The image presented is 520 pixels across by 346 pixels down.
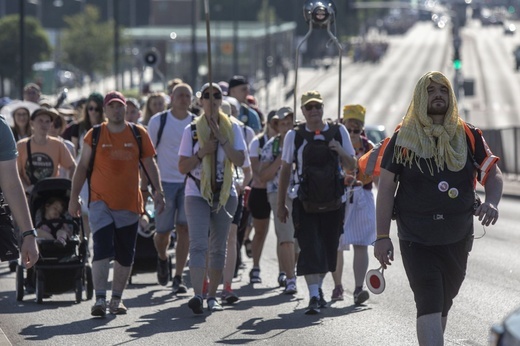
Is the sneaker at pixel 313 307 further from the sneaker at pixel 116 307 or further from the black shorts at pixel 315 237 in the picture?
the sneaker at pixel 116 307

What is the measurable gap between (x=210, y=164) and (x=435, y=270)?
3809 millimetres

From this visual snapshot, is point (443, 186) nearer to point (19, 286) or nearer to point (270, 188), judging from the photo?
point (270, 188)

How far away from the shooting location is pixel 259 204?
1376 cm

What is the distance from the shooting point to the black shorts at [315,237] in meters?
11.3

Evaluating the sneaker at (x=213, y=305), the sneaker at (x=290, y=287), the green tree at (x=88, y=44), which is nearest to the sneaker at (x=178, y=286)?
the sneaker at (x=290, y=287)

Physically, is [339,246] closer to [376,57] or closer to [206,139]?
[206,139]

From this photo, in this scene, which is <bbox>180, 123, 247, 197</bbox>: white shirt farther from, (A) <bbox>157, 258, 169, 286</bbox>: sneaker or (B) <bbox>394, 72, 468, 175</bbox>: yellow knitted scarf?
(B) <bbox>394, 72, 468, 175</bbox>: yellow knitted scarf

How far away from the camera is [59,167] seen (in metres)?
13.6

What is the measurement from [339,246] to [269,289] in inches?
45.4

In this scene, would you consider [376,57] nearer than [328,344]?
No

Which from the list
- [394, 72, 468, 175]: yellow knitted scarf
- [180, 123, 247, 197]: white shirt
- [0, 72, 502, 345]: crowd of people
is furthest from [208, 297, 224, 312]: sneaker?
[394, 72, 468, 175]: yellow knitted scarf

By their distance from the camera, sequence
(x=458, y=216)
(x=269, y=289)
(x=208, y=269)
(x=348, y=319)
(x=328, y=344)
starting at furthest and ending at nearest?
(x=269, y=289)
(x=208, y=269)
(x=348, y=319)
(x=328, y=344)
(x=458, y=216)

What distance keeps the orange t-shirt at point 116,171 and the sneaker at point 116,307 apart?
2.44ft

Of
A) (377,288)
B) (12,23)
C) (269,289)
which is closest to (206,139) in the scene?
(269,289)
